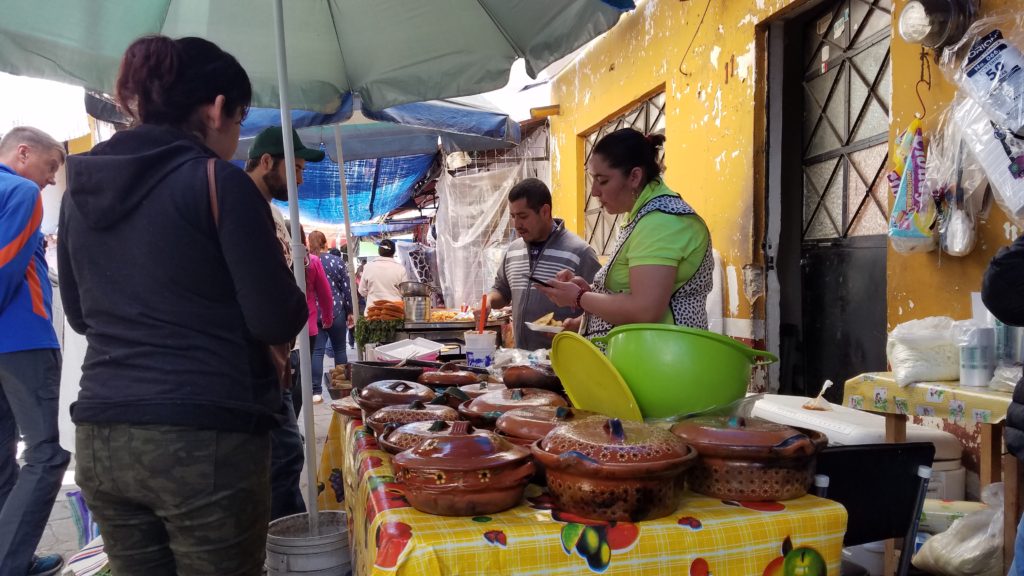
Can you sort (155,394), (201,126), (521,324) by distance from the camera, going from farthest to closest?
(521,324) → (201,126) → (155,394)

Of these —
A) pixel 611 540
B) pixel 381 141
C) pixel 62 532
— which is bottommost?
pixel 62 532

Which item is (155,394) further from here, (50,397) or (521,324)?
(521,324)

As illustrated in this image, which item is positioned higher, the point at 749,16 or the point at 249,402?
the point at 749,16

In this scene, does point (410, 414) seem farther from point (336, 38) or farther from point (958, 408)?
point (336, 38)

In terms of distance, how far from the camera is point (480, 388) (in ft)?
6.77

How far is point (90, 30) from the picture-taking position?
8.45ft

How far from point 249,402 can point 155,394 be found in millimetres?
187

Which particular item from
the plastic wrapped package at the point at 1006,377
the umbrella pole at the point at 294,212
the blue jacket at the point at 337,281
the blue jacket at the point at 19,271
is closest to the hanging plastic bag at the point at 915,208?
the plastic wrapped package at the point at 1006,377

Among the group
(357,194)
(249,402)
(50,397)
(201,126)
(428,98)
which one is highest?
(357,194)

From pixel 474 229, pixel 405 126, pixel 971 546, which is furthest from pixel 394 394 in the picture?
pixel 474 229

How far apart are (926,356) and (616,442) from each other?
1.68 metres

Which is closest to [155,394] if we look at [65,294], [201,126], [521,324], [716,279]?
[65,294]

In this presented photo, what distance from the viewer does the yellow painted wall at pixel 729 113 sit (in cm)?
302

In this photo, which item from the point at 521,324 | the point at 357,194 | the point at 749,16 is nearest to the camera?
the point at 521,324
